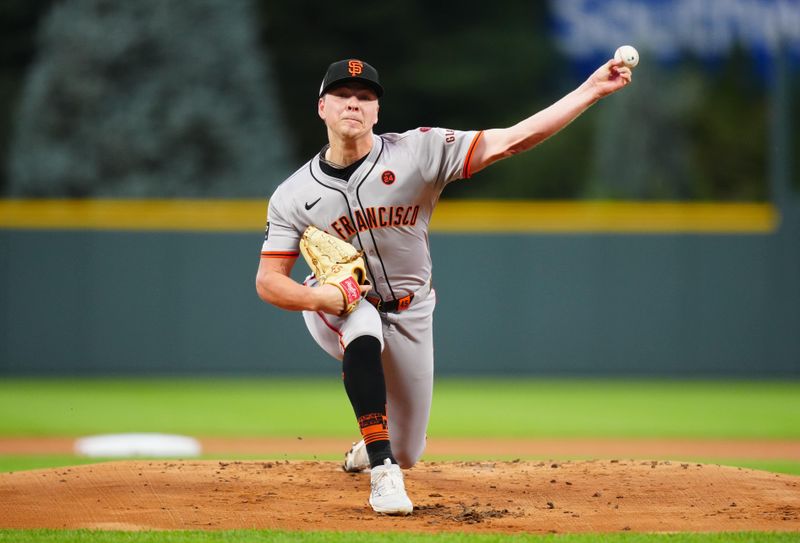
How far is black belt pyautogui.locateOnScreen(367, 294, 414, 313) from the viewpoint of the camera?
15.7ft

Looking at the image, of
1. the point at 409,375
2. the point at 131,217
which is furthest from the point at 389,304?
the point at 131,217

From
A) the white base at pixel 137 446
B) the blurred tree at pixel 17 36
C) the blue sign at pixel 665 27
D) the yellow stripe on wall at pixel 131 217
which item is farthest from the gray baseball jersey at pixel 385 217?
the blurred tree at pixel 17 36

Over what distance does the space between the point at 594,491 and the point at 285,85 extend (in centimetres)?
1757

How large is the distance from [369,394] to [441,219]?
24.9ft

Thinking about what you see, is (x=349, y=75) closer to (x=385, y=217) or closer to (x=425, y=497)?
(x=385, y=217)

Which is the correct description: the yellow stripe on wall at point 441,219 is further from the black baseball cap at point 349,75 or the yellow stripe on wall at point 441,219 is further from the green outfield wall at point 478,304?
the black baseball cap at point 349,75

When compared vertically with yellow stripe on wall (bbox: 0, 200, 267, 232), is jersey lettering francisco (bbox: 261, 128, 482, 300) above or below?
below

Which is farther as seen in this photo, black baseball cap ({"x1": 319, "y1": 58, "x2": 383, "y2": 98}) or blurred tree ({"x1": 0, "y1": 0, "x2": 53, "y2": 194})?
blurred tree ({"x1": 0, "y1": 0, "x2": 53, "y2": 194})

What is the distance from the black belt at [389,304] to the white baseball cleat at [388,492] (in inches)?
28.7

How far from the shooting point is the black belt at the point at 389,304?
15.7ft

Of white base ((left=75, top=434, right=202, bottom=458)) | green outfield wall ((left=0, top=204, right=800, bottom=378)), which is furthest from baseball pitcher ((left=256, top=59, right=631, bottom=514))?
green outfield wall ((left=0, top=204, right=800, bottom=378))

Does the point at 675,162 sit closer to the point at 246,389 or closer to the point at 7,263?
the point at 246,389

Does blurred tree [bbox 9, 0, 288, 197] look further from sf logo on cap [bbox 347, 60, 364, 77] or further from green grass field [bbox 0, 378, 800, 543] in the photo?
sf logo on cap [bbox 347, 60, 364, 77]

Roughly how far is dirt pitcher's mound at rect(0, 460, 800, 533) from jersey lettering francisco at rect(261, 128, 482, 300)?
946 millimetres
